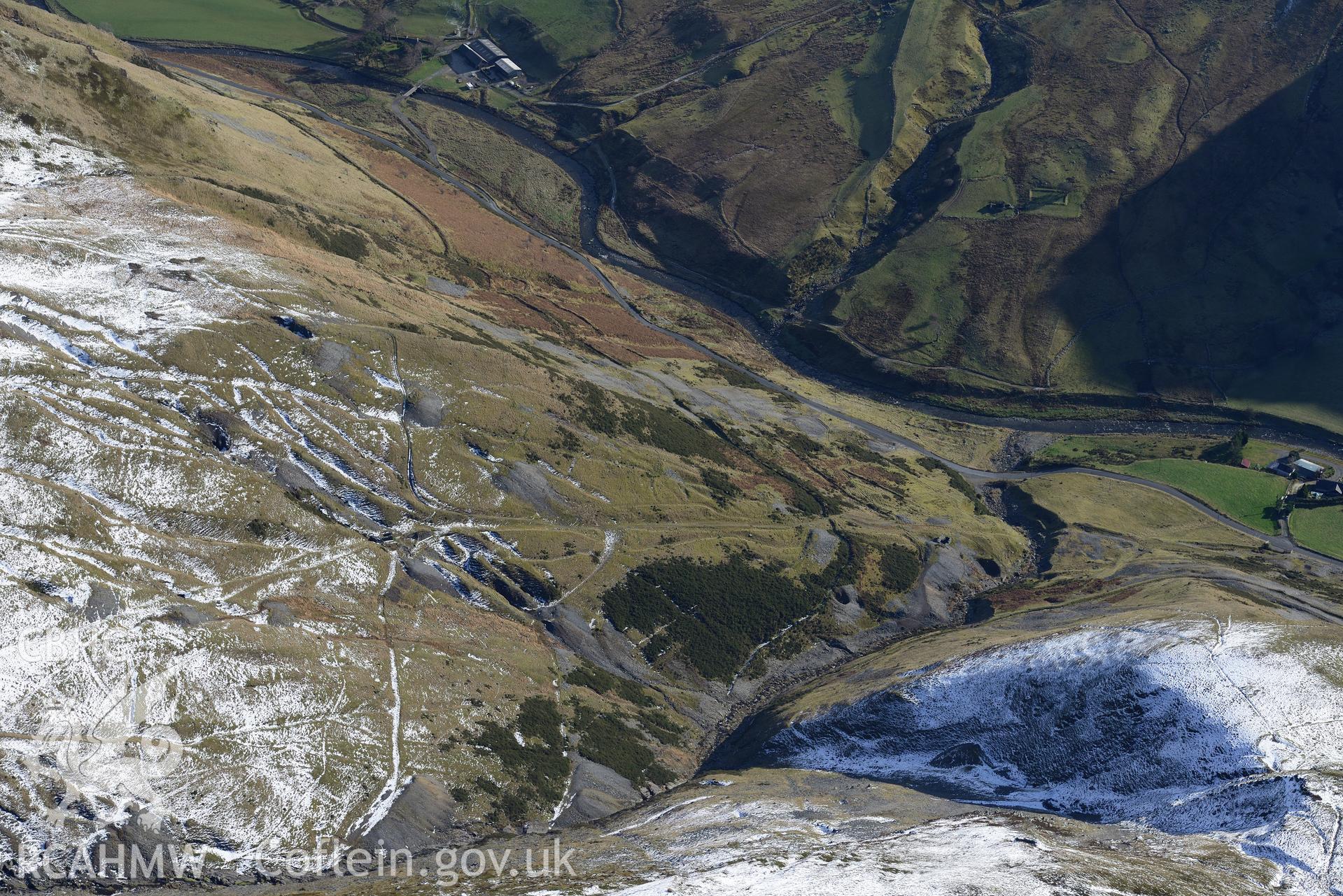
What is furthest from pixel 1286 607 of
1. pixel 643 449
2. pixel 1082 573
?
pixel 643 449

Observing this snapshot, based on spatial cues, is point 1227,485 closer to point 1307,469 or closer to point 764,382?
point 1307,469

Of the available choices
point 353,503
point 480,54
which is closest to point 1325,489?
point 353,503

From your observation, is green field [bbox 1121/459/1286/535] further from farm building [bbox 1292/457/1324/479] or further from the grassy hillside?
the grassy hillside

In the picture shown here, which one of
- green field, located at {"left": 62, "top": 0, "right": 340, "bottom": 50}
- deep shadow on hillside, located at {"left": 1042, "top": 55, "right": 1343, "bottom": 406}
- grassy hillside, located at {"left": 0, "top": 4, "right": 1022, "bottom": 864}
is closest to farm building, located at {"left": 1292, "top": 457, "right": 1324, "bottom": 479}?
deep shadow on hillside, located at {"left": 1042, "top": 55, "right": 1343, "bottom": 406}

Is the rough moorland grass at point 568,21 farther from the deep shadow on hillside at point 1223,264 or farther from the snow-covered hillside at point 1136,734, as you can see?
the snow-covered hillside at point 1136,734


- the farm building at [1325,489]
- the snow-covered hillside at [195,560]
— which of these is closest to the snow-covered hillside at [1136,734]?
the snow-covered hillside at [195,560]

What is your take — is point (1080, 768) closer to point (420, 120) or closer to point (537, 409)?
point (537, 409)
